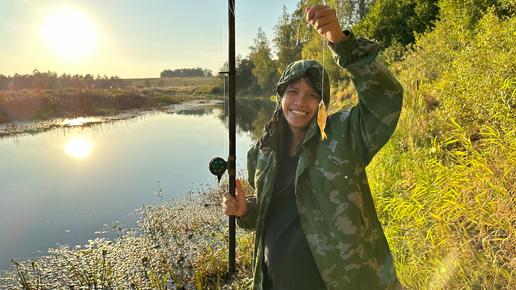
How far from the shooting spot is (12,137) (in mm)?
13539

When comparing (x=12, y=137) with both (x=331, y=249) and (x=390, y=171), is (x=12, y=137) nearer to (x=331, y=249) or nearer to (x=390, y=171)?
(x=390, y=171)

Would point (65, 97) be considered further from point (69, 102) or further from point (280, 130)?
point (280, 130)

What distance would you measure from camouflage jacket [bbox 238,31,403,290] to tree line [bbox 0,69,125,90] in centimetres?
2384

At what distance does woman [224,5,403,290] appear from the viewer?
1352 mm

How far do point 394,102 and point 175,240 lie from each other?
5307 mm

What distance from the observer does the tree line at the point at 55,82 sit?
66.3ft

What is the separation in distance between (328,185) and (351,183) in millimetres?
101

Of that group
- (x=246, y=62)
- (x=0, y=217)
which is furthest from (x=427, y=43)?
(x=246, y=62)

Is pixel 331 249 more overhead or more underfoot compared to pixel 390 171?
more overhead

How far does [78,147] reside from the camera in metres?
12.9

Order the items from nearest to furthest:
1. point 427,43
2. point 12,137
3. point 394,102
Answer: point 394,102
point 427,43
point 12,137

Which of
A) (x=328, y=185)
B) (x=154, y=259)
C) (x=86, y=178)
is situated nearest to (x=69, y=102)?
(x=86, y=178)

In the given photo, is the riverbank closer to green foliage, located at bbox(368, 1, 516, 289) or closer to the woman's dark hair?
green foliage, located at bbox(368, 1, 516, 289)

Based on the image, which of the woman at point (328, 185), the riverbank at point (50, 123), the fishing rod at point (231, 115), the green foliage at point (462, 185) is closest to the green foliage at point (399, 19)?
the green foliage at point (462, 185)
